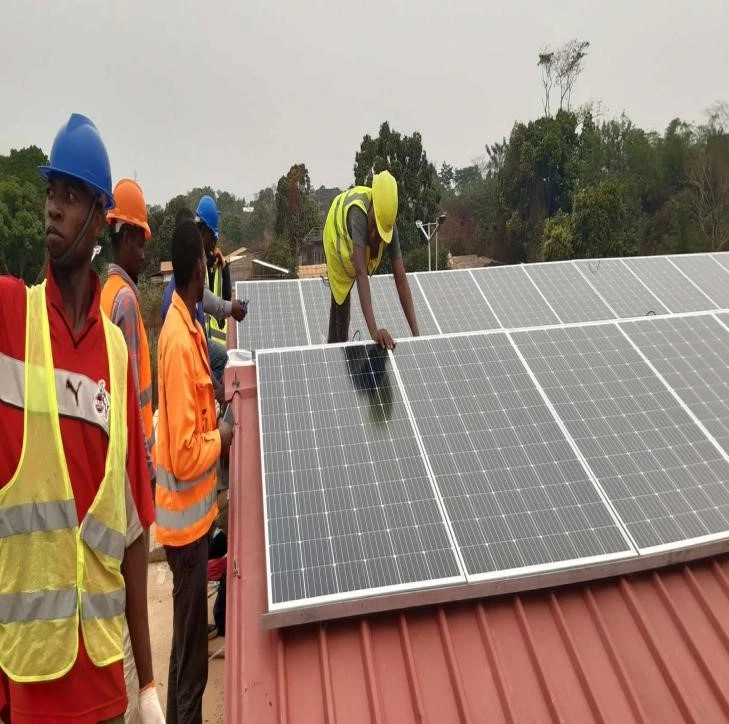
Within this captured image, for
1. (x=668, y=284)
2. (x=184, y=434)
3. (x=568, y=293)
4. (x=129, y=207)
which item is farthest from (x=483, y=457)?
(x=668, y=284)

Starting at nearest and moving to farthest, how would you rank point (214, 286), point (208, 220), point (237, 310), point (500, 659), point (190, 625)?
point (500, 659)
point (190, 625)
point (237, 310)
point (208, 220)
point (214, 286)

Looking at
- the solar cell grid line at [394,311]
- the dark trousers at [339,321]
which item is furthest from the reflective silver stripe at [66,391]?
the solar cell grid line at [394,311]

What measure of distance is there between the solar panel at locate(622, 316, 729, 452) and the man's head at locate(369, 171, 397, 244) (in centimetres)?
246

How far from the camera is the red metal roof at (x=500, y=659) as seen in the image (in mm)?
2852

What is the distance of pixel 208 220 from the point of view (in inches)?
280

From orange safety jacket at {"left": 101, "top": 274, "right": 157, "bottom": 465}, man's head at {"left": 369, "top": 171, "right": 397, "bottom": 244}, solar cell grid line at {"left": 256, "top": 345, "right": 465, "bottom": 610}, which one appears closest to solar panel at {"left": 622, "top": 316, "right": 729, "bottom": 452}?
solar cell grid line at {"left": 256, "top": 345, "right": 465, "bottom": 610}

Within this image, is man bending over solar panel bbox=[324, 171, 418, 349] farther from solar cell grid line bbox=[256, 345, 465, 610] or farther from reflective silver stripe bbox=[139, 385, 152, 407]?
reflective silver stripe bbox=[139, 385, 152, 407]

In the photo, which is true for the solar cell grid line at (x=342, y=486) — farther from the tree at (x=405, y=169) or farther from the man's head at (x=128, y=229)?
the tree at (x=405, y=169)

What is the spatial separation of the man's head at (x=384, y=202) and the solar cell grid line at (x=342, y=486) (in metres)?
1.48

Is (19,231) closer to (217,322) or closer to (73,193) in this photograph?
(217,322)

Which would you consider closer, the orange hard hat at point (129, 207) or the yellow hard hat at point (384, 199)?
the orange hard hat at point (129, 207)

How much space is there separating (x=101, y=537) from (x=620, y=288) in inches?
427

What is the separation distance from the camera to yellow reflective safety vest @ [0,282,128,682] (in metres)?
2.03

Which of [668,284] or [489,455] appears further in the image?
[668,284]
